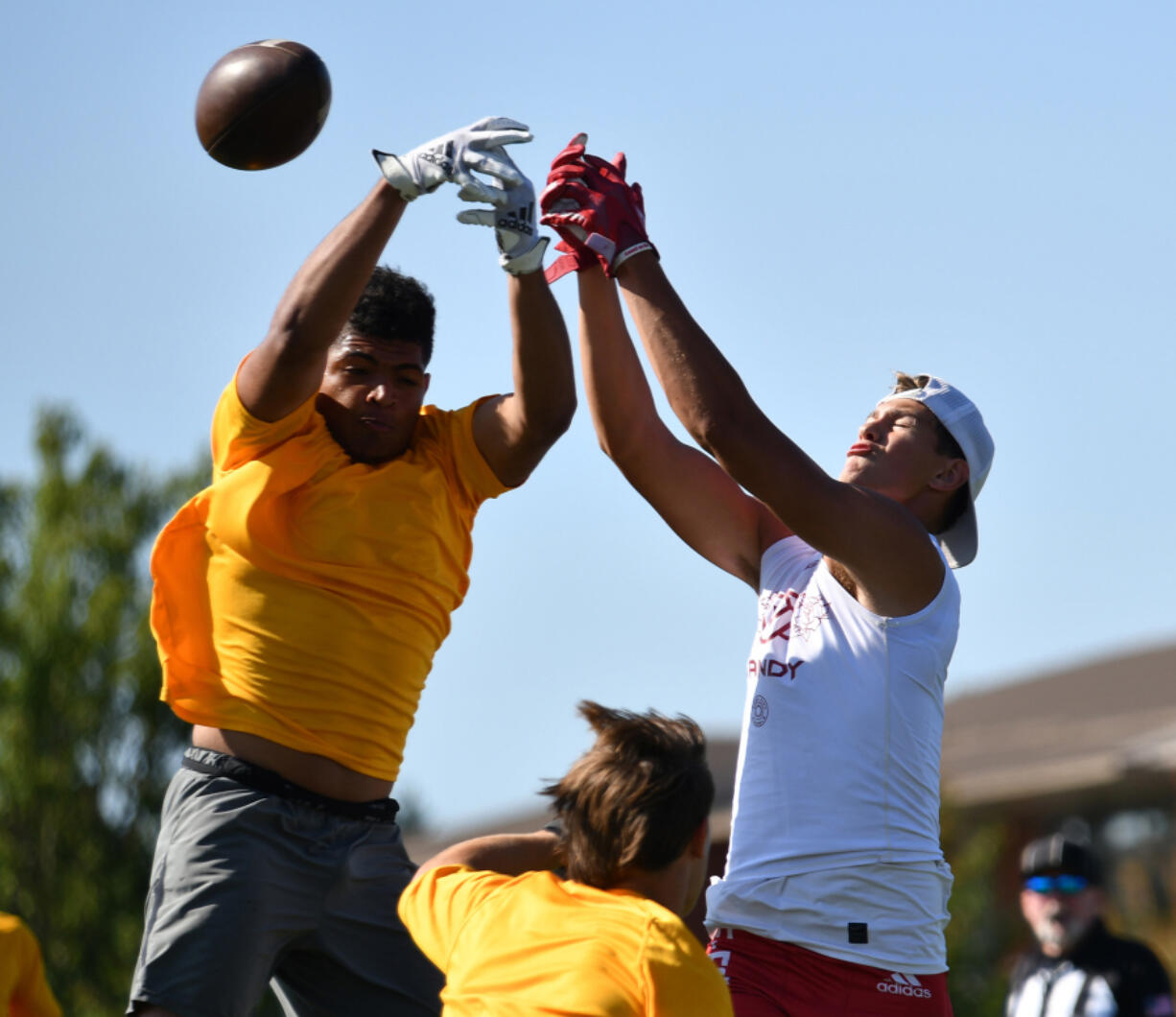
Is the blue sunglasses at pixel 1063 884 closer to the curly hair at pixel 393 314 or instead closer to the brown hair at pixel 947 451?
the brown hair at pixel 947 451

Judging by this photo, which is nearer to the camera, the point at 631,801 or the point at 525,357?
the point at 631,801

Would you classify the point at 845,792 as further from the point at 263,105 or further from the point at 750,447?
the point at 263,105

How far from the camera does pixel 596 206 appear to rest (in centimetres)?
409

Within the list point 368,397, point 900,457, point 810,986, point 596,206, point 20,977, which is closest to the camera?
point 810,986

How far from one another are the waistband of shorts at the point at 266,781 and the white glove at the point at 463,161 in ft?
5.02

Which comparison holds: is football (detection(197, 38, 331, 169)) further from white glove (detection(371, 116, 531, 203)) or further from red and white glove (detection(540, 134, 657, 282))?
red and white glove (detection(540, 134, 657, 282))

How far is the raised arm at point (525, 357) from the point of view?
419 centimetres

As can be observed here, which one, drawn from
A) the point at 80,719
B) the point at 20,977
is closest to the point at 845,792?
the point at 20,977

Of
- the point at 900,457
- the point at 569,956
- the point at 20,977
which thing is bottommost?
the point at 20,977

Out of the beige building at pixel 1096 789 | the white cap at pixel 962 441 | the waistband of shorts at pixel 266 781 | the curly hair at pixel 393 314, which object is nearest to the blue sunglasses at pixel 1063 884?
the white cap at pixel 962 441

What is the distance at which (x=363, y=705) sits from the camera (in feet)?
14.2

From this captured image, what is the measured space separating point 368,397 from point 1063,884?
181 inches

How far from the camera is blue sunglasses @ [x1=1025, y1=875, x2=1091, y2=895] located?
757cm

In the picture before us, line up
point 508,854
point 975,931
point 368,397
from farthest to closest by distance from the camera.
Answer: point 975,931 < point 368,397 < point 508,854
